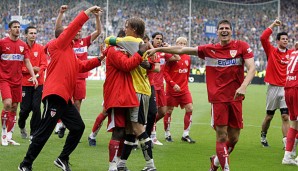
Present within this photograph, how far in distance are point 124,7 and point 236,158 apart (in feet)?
142

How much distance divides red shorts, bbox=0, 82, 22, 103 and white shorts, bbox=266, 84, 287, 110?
5.63m

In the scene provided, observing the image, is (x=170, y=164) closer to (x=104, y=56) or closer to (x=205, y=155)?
(x=205, y=155)

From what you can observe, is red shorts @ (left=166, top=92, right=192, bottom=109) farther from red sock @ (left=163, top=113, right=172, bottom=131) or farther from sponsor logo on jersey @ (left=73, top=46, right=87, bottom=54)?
sponsor logo on jersey @ (left=73, top=46, right=87, bottom=54)

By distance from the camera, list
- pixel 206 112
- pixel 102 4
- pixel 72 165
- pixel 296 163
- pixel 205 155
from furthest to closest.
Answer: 1. pixel 102 4
2. pixel 206 112
3. pixel 205 155
4. pixel 296 163
5. pixel 72 165

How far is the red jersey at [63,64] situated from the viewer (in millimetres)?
9039

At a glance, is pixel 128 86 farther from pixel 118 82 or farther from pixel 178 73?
pixel 178 73

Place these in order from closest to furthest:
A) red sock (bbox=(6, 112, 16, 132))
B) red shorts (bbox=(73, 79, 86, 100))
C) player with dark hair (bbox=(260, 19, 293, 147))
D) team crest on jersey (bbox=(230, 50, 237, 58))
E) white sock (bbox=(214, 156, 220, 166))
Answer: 1. team crest on jersey (bbox=(230, 50, 237, 58))
2. white sock (bbox=(214, 156, 220, 166))
3. red sock (bbox=(6, 112, 16, 132))
4. player with dark hair (bbox=(260, 19, 293, 147))
5. red shorts (bbox=(73, 79, 86, 100))

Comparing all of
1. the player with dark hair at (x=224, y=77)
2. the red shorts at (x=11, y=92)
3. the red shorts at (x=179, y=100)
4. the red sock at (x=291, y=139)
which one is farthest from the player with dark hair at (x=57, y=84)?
the red shorts at (x=179, y=100)

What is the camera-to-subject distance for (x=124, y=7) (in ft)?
178

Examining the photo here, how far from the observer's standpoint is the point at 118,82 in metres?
9.19

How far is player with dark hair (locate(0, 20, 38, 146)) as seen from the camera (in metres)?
12.4

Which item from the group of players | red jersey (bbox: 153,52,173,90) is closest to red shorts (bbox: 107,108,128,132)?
the group of players

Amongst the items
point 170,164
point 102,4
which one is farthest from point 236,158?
point 102,4

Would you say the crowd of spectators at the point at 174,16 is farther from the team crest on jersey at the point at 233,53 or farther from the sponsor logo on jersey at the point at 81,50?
the team crest on jersey at the point at 233,53
